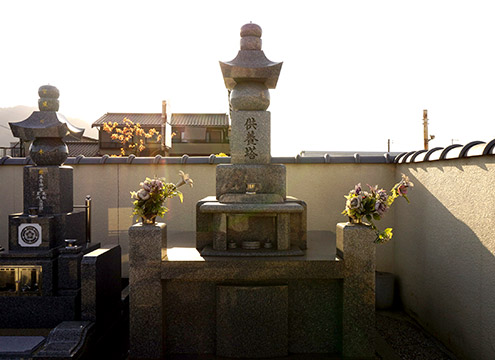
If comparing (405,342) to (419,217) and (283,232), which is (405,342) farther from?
(283,232)

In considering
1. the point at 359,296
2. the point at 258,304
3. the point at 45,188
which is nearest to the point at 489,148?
the point at 359,296

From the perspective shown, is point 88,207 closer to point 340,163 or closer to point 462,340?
point 340,163

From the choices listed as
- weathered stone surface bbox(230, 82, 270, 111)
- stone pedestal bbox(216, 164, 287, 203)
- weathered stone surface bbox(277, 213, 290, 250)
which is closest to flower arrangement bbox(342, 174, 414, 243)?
weathered stone surface bbox(277, 213, 290, 250)

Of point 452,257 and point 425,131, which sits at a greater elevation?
point 425,131

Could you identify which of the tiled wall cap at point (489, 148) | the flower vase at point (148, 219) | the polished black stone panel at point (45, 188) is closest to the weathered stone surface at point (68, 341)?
the flower vase at point (148, 219)

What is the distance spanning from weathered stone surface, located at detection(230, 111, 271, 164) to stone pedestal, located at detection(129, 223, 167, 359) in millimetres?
3075

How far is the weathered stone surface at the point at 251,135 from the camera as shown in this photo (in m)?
8.30

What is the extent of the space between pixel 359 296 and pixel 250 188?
330 cm

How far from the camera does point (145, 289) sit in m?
6.32

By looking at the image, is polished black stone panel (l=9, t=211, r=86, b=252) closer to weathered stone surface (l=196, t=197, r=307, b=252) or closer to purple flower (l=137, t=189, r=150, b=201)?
purple flower (l=137, t=189, r=150, b=201)

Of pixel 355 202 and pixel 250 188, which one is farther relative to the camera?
pixel 250 188

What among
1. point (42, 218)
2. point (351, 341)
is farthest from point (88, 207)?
point (351, 341)

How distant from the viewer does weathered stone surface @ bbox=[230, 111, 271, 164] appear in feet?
27.2

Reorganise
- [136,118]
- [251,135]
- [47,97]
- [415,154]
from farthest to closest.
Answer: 1. [136,118]
2. [415,154]
3. [47,97]
4. [251,135]
